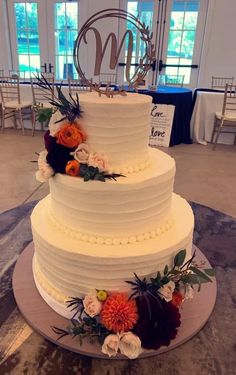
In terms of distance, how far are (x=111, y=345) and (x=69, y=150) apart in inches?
31.5

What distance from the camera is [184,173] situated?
373cm

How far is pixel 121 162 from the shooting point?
1312mm

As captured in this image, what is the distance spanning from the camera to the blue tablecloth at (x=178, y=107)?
4.35 m

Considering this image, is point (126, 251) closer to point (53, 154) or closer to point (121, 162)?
point (121, 162)

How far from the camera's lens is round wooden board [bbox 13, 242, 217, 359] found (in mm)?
1298

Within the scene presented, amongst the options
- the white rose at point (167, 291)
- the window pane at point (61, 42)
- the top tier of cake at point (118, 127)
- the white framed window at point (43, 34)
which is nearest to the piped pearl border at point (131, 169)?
the top tier of cake at point (118, 127)

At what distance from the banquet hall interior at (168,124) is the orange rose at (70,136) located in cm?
16

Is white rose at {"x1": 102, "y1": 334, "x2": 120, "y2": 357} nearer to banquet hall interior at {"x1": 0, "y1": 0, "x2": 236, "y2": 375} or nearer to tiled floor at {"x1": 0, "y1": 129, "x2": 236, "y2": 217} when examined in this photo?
banquet hall interior at {"x1": 0, "y1": 0, "x2": 236, "y2": 375}

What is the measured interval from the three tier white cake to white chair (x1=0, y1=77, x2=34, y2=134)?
13.3 ft

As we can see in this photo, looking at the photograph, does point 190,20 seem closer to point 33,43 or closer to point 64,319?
point 33,43

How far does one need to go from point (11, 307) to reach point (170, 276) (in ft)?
2.67

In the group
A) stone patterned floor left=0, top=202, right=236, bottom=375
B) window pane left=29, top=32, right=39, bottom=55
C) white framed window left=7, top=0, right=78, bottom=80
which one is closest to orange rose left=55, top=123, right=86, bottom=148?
stone patterned floor left=0, top=202, right=236, bottom=375

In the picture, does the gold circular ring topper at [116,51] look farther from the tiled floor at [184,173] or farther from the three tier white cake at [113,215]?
the tiled floor at [184,173]

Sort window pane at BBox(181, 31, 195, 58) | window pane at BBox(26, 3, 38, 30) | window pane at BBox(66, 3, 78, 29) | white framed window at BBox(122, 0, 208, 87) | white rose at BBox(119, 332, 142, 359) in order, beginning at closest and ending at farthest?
white rose at BBox(119, 332, 142, 359)
white framed window at BBox(122, 0, 208, 87)
window pane at BBox(181, 31, 195, 58)
window pane at BBox(66, 3, 78, 29)
window pane at BBox(26, 3, 38, 30)
